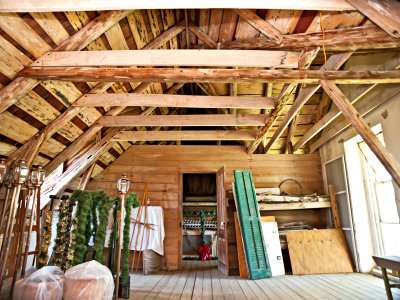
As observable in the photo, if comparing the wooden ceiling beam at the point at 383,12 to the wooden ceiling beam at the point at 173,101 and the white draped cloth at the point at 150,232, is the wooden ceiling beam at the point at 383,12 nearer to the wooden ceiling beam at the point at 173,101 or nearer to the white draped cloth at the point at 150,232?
the wooden ceiling beam at the point at 173,101

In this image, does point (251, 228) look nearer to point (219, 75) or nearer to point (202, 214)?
point (219, 75)

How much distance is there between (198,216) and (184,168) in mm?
2796

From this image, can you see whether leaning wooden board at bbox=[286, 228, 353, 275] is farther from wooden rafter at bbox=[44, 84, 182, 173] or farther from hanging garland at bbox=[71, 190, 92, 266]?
wooden rafter at bbox=[44, 84, 182, 173]

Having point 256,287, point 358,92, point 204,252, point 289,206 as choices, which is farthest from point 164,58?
point 204,252

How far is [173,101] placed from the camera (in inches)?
152

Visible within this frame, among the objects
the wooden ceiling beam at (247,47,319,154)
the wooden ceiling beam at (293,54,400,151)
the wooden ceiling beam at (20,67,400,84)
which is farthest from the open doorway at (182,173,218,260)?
the wooden ceiling beam at (20,67,400,84)

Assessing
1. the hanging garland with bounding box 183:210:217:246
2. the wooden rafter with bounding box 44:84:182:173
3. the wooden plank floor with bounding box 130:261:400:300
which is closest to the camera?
the wooden plank floor with bounding box 130:261:400:300

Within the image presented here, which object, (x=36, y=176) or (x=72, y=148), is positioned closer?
(x=36, y=176)

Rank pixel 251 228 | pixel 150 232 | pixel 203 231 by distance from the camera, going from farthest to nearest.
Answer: pixel 203 231, pixel 150 232, pixel 251 228

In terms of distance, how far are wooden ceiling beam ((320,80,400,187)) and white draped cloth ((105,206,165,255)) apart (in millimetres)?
Answer: 3906

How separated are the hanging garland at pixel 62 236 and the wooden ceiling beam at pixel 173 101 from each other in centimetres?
143

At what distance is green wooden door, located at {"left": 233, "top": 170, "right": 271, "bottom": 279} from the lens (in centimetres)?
453

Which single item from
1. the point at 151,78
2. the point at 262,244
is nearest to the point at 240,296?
the point at 262,244

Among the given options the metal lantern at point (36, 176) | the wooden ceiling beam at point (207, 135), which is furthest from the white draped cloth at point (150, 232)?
the metal lantern at point (36, 176)
